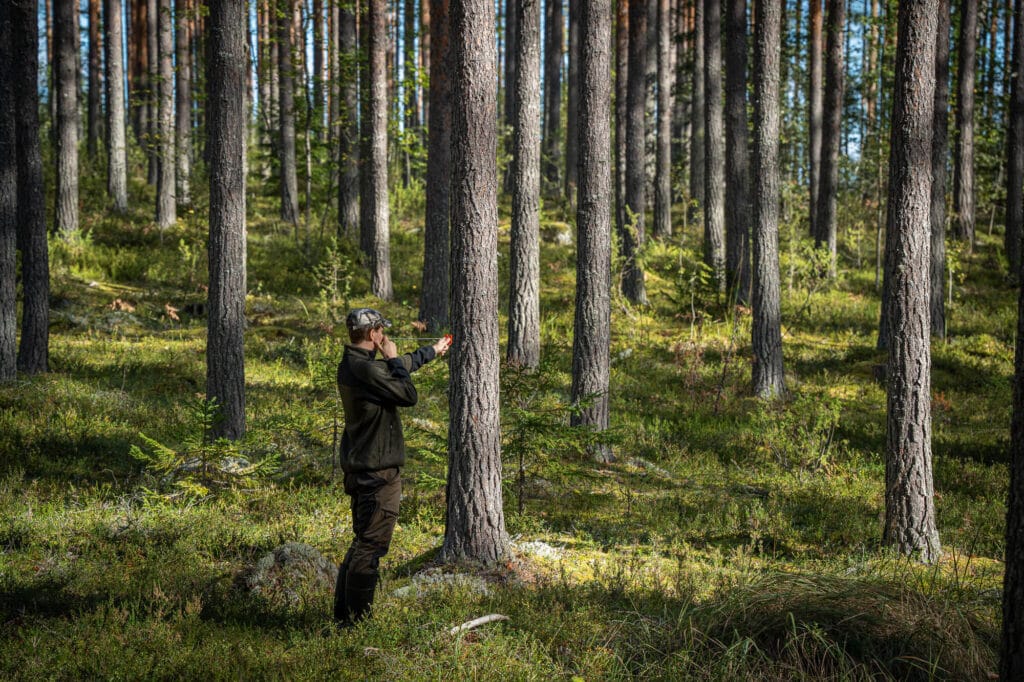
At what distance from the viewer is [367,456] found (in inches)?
214

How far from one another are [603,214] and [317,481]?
16.3 feet

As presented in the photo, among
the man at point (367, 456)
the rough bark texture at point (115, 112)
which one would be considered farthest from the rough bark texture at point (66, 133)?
the man at point (367, 456)

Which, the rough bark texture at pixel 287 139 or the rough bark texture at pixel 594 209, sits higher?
the rough bark texture at pixel 287 139

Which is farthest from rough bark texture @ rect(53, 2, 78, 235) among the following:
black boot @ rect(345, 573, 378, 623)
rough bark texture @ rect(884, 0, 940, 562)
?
rough bark texture @ rect(884, 0, 940, 562)

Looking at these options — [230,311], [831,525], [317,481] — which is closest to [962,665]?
[831,525]

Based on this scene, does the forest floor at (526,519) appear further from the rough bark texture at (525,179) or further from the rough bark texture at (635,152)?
the rough bark texture at (635,152)

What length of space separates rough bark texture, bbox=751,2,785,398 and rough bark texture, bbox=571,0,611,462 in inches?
177

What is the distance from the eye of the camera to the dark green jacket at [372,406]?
17.9 ft

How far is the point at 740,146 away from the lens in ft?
58.5

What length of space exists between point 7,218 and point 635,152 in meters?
13.4

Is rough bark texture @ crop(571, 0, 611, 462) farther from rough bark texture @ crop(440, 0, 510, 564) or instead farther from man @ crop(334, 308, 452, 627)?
man @ crop(334, 308, 452, 627)

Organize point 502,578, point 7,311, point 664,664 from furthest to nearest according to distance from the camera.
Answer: point 7,311
point 502,578
point 664,664

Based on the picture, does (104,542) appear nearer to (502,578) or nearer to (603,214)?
(502,578)

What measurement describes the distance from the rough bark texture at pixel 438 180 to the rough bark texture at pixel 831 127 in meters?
10.5
